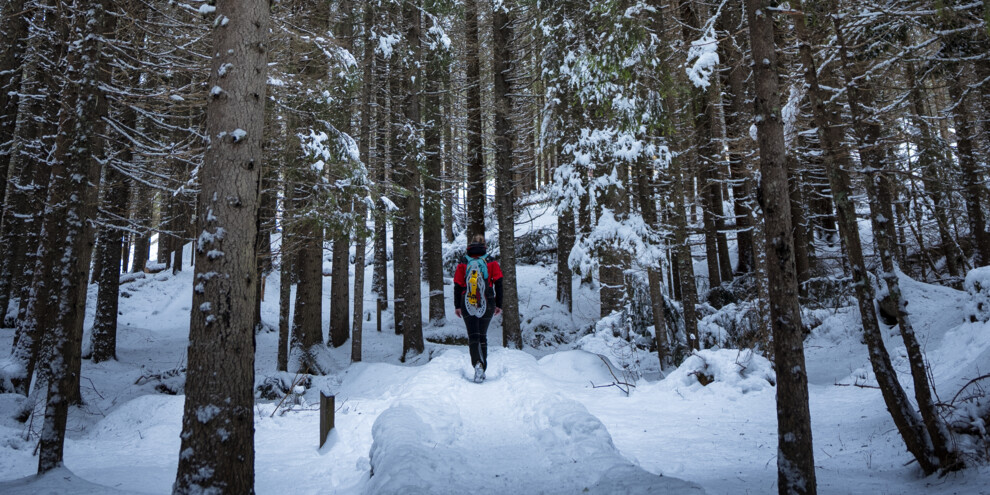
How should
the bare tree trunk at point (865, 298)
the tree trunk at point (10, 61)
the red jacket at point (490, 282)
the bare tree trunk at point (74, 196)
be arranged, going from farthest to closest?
the tree trunk at point (10, 61) < the red jacket at point (490, 282) < the bare tree trunk at point (74, 196) < the bare tree trunk at point (865, 298)

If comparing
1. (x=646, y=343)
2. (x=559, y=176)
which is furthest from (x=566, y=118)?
(x=646, y=343)

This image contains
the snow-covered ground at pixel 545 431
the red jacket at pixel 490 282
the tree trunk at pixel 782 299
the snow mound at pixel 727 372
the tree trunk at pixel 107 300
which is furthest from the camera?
the tree trunk at pixel 107 300

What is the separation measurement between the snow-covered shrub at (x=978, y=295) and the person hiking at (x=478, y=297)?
284 inches

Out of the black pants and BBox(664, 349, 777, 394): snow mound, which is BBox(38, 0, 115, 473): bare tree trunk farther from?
BBox(664, 349, 777, 394): snow mound

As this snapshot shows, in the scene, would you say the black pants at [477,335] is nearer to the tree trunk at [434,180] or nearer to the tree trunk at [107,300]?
the tree trunk at [434,180]

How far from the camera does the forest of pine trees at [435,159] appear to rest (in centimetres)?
402

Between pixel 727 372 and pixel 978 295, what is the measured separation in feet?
13.1

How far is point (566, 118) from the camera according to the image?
13.1 meters

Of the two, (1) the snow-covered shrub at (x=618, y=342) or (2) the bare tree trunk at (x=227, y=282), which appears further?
(1) the snow-covered shrub at (x=618, y=342)

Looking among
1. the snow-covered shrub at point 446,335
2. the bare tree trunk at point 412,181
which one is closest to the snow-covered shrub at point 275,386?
the bare tree trunk at point 412,181

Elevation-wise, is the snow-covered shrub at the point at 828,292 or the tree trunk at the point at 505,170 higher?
the tree trunk at the point at 505,170

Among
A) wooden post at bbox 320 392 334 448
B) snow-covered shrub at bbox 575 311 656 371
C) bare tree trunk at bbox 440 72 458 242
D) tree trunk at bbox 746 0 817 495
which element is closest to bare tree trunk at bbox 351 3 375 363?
bare tree trunk at bbox 440 72 458 242

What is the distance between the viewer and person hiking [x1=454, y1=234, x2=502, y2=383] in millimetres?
8742

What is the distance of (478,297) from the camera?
349 inches
